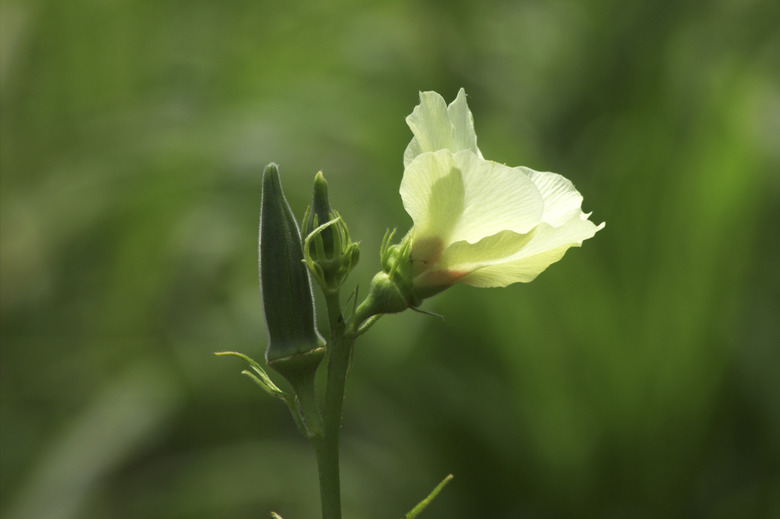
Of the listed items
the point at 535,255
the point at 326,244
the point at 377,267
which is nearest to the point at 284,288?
the point at 326,244

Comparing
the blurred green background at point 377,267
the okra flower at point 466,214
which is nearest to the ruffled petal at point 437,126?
the okra flower at point 466,214

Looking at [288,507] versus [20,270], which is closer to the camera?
[288,507]

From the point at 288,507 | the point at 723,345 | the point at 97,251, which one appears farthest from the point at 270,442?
the point at 723,345

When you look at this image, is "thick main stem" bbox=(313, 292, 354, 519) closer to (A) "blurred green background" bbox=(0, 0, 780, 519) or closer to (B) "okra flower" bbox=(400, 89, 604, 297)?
(B) "okra flower" bbox=(400, 89, 604, 297)

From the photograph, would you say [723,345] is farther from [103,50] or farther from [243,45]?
[103,50]

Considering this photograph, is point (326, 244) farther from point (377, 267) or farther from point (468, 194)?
point (377, 267)

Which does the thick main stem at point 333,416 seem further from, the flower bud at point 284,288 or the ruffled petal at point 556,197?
the ruffled petal at point 556,197

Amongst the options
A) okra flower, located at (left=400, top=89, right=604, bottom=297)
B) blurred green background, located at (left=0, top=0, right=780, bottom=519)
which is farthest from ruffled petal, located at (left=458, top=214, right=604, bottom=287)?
blurred green background, located at (left=0, top=0, right=780, bottom=519)
